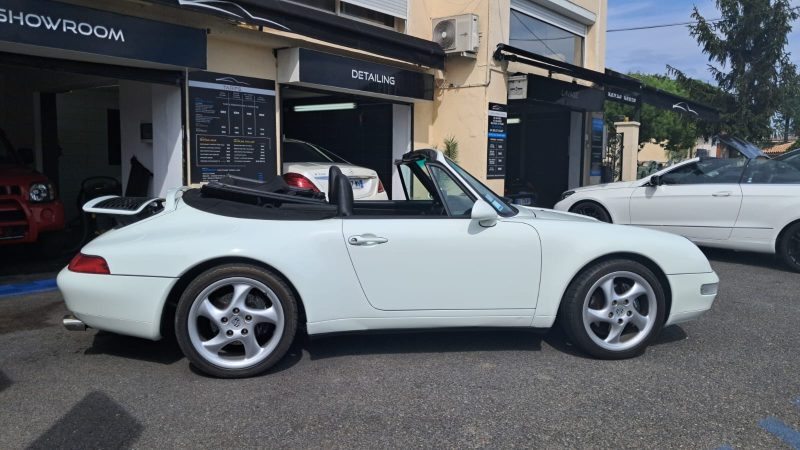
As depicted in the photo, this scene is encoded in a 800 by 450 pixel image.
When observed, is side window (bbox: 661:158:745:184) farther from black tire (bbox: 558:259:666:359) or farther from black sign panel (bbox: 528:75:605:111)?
black tire (bbox: 558:259:666:359)

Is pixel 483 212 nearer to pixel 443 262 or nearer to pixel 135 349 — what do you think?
pixel 443 262

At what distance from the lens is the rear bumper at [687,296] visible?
14.1 feet

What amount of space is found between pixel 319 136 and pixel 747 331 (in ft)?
31.1

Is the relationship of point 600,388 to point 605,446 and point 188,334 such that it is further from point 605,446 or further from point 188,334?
point 188,334

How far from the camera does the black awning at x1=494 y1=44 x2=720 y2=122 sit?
11062 mm

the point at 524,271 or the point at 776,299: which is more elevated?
the point at 524,271

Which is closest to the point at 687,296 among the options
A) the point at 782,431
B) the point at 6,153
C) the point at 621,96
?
the point at 782,431

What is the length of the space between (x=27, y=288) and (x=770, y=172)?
880 cm

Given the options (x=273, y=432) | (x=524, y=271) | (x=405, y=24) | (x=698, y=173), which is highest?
(x=405, y=24)

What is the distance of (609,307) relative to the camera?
4191 mm

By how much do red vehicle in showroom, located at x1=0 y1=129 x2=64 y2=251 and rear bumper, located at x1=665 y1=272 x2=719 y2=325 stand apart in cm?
658

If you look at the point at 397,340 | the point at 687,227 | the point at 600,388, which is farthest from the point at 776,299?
the point at 397,340

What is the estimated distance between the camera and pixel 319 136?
12930 millimetres

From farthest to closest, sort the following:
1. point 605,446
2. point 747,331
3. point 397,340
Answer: point 747,331, point 397,340, point 605,446
